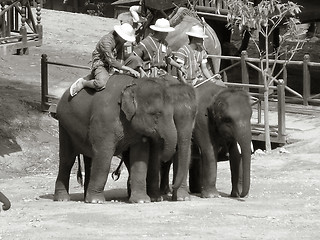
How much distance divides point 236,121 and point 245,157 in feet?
1.68

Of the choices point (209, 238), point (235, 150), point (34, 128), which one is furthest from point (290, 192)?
point (34, 128)

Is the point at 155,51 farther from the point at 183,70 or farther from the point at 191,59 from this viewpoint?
the point at 191,59

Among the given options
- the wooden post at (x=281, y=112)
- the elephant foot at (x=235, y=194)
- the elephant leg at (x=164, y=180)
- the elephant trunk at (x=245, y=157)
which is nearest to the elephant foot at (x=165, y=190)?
the elephant leg at (x=164, y=180)

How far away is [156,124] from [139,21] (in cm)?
831

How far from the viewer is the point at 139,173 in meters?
15.4

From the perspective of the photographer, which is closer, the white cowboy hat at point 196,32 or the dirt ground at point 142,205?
the dirt ground at point 142,205

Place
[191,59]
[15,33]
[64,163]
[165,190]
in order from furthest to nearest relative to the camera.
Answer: [15,33] < [191,59] < [165,190] < [64,163]

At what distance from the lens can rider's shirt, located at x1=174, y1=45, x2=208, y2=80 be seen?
17.0 m

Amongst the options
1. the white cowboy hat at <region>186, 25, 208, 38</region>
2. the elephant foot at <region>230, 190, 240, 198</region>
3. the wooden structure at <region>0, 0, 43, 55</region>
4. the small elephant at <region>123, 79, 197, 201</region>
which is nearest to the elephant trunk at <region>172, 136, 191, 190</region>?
the small elephant at <region>123, 79, 197, 201</region>

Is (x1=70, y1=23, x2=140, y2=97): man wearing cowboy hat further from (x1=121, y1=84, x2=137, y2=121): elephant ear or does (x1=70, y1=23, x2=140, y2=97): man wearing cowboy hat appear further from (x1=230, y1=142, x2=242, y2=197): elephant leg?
(x1=230, y1=142, x2=242, y2=197): elephant leg

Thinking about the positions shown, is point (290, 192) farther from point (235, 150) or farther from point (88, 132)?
point (88, 132)

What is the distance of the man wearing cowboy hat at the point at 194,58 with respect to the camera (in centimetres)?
1702

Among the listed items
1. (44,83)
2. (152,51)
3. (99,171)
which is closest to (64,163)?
(99,171)

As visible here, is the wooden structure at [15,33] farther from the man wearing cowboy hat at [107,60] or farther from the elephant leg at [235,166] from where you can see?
the elephant leg at [235,166]
